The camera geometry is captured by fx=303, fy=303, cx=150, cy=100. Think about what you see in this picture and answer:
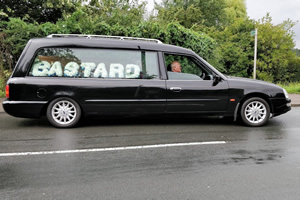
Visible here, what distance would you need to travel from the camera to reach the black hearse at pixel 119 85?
625 cm

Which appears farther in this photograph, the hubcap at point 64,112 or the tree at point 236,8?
the tree at point 236,8

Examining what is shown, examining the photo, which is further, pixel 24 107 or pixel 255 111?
pixel 255 111

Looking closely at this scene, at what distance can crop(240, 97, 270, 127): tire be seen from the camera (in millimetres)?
6746

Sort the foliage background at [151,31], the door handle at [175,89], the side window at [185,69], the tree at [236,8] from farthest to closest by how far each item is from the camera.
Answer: the tree at [236,8]
the foliage background at [151,31]
the side window at [185,69]
the door handle at [175,89]

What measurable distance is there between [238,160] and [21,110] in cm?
439

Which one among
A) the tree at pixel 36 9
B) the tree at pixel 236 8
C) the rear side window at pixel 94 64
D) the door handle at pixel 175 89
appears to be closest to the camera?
the rear side window at pixel 94 64

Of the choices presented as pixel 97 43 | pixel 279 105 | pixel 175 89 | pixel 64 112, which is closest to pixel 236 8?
pixel 279 105

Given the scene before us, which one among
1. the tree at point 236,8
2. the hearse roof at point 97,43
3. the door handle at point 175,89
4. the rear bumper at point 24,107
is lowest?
the rear bumper at point 24,107

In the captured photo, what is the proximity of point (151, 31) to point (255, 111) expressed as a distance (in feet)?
19.3

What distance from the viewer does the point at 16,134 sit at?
595 centimetres

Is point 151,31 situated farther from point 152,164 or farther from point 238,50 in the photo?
point 238,50

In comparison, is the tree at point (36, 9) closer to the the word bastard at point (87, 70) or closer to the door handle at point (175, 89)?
the the word bastard at point (87, 70)

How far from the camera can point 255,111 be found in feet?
22.2

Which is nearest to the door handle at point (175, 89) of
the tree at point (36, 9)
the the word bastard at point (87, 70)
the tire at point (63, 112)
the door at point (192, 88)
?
the door at point (192, 88)
